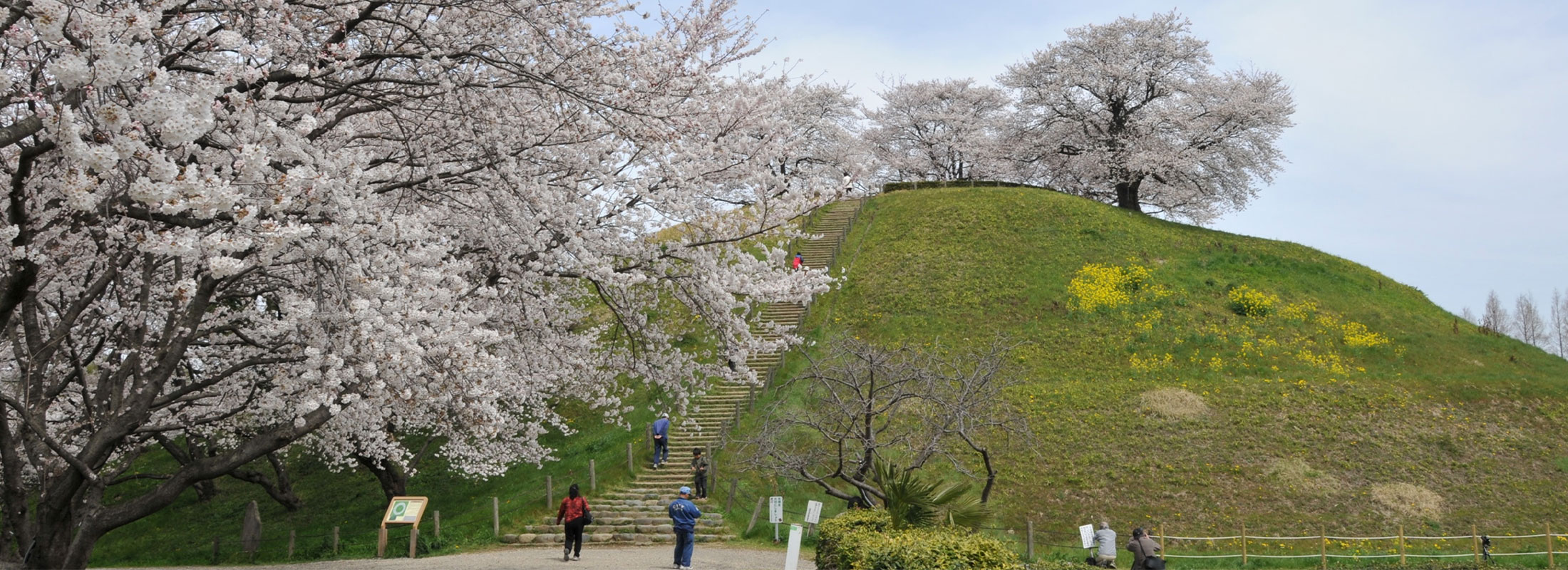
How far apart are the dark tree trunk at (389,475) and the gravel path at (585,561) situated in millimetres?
3204

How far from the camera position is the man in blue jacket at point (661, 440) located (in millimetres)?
23219

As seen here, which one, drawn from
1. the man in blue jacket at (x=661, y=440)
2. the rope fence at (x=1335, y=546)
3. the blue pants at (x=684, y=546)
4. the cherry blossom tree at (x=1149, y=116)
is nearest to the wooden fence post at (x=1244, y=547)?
the rope fence at (x=1335, y=546)

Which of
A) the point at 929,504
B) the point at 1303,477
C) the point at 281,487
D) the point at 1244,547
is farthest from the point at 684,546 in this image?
the point at 1303,477

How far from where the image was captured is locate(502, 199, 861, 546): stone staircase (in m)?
20.0

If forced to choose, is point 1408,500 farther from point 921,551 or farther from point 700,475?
point 921,551

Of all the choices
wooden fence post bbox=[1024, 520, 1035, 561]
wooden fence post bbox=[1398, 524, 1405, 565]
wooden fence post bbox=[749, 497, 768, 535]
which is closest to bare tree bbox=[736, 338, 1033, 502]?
wooden fence post bbox=[749, 497, 768, 535]

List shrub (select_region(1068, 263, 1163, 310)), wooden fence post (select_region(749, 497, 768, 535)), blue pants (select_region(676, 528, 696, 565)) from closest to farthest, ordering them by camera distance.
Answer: blue pants (select_region(676, 528, 696, 565))
wooden fence post (select_region(749, 497, 768, 535))
shrub (select_region(1068, 263, 1163, 310))

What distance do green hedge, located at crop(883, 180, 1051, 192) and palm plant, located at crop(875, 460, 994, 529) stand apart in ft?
124

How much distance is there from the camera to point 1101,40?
4903cm

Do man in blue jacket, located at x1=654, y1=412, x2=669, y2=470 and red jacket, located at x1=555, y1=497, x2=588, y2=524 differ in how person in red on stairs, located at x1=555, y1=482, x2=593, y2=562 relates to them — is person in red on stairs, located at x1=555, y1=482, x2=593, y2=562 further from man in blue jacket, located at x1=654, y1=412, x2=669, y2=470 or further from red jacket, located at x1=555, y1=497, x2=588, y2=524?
man in blue jacket, located at x1=654, y1=412, x2=669, y2=470

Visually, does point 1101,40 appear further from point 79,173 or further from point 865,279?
point 79,173

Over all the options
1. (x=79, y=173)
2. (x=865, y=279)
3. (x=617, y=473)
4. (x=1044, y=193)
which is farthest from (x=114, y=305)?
(x=1044, y=193)

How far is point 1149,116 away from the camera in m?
46.3

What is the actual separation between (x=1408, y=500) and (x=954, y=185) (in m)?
31.6
